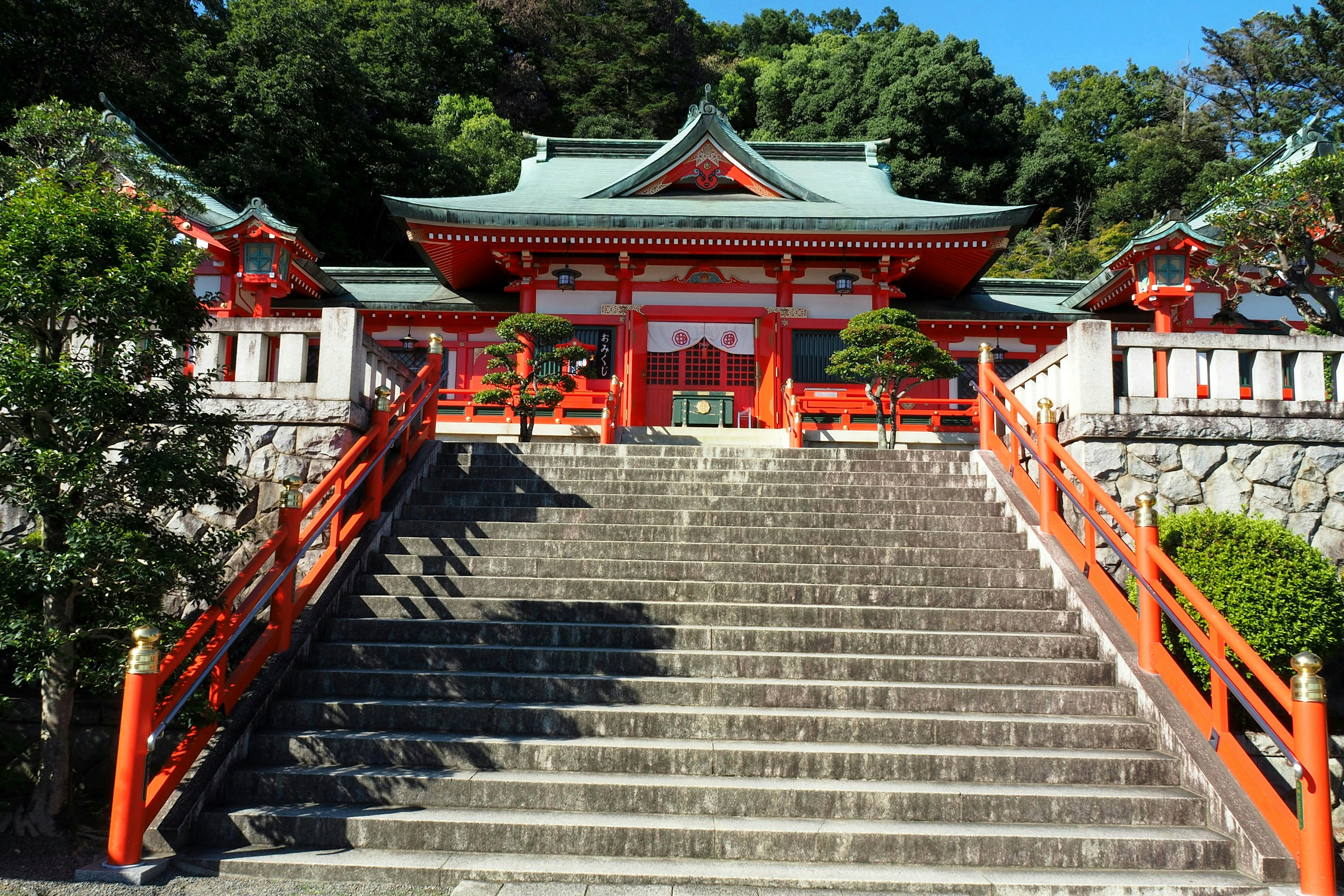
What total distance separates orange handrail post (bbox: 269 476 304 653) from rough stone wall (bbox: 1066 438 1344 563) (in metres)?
6.06

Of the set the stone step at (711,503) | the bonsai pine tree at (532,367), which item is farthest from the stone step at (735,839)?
the bonsai pine tree at (532,367)

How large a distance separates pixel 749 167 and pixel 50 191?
1211cm

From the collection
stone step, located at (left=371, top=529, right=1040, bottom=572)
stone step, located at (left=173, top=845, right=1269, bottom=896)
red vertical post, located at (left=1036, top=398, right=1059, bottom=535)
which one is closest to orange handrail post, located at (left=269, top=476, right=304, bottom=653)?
stone step, located at (left=371, top=529, right=1040, bottom=572)

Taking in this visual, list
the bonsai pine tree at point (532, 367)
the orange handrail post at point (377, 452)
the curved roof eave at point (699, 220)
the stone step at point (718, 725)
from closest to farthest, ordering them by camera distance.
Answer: the stone step at point (718, 725)
the orange handrail post at point (377, 452)
the bonsai pine tree at point (532, 367)
the curved roof eave at point (699, 220)

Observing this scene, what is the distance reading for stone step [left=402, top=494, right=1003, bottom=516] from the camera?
7.68 meters

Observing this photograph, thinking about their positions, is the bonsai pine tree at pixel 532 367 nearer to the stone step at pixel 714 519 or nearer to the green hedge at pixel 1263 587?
the stone step at pixel 714 519

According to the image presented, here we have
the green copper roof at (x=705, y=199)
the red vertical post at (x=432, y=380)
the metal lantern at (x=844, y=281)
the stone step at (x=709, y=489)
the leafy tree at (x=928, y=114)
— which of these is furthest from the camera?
the leafy tree at (x=928, y=114)

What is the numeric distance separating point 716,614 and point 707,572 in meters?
0.59

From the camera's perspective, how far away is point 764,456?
8.75 m

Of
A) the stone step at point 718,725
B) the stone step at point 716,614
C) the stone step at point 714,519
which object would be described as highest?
the stone step at point 714,519

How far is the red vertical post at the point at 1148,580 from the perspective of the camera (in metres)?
5.36

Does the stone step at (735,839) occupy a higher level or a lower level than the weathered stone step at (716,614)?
lower

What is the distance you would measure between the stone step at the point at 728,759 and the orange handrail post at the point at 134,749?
0.86 meters

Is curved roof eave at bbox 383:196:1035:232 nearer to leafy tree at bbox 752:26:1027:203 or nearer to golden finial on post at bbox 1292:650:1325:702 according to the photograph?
golden finial on post at bbox 1292:650:1325:702
